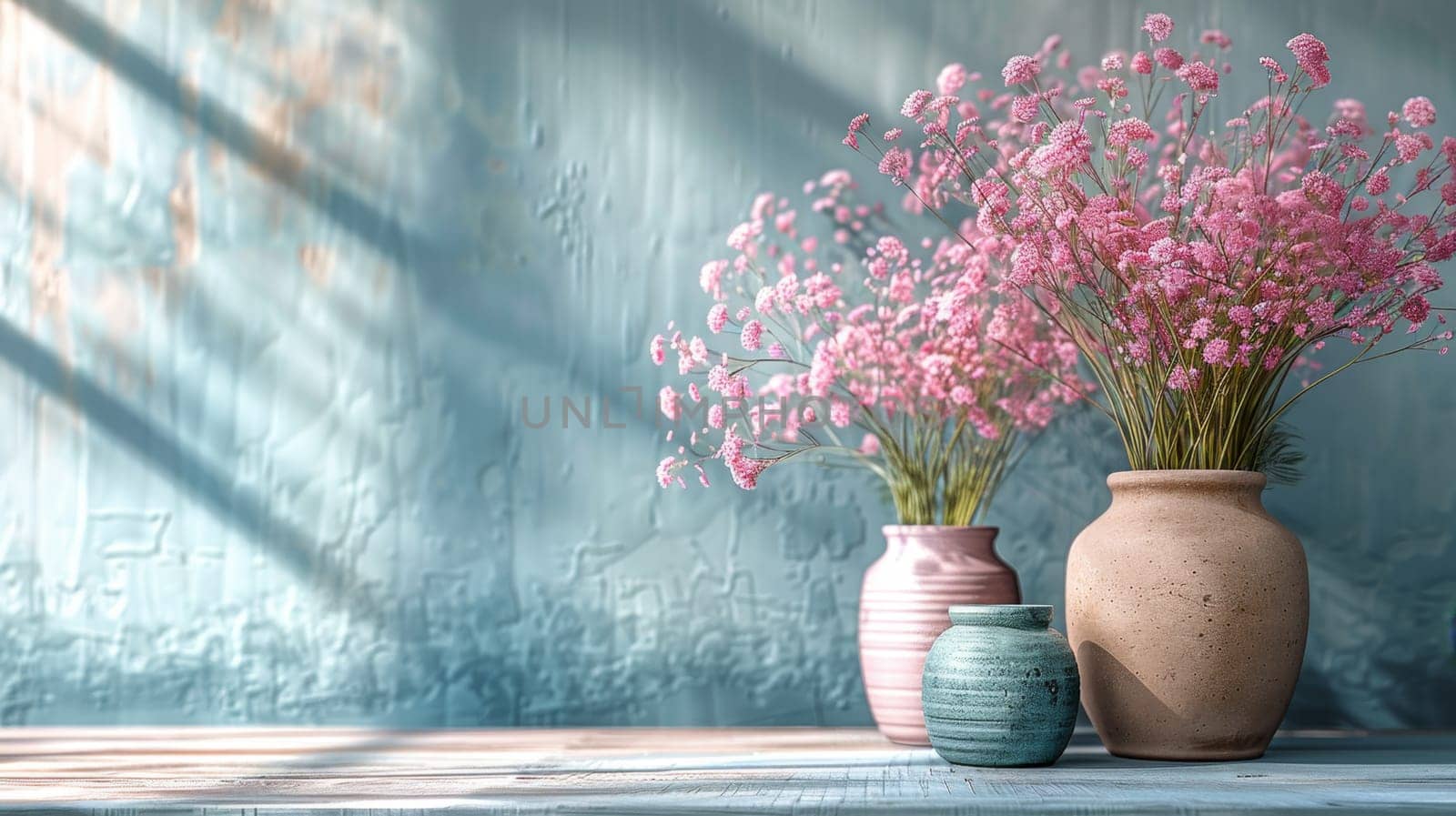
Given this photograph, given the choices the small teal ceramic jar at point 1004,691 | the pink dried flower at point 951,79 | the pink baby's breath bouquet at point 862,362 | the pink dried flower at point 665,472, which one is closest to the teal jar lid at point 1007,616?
the small teal ceramic jar at point 1004,691

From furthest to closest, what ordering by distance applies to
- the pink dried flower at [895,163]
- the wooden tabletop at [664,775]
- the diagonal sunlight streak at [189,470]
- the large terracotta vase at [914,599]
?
1. the diagonal sunlight streak at [189,470]
2. the large terracotta vase at [914,599]
3. the pink dried flower at [895,163]
4. the wooden tabletop at [664,775]

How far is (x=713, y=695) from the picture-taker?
1887mm

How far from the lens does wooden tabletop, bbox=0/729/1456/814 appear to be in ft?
3.84

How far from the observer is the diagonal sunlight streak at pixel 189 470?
194cm

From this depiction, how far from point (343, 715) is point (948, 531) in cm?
96

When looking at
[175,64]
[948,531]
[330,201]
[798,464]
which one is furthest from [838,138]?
[175,64]

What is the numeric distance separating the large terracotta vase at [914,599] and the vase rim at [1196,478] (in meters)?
0.25

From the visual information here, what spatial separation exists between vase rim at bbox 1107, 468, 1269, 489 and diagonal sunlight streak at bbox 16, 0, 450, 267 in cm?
110

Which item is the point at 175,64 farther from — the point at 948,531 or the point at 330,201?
the point at 948,531

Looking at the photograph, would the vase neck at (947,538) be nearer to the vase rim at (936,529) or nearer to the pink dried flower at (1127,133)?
the vase rim at (936,529)

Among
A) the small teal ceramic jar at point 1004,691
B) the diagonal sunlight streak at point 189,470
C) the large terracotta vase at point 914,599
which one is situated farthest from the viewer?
the diagonal sunlight streak at point 189,470

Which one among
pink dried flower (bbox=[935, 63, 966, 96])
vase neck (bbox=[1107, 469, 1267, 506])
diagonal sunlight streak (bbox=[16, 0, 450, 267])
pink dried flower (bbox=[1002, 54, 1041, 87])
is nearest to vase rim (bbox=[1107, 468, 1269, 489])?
vase neck (bbox=[1107, 469, 1267, 506])

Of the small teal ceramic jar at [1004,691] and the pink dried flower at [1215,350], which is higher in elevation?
the pink dried flower at [1215,350]

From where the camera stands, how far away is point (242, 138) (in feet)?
6.56
